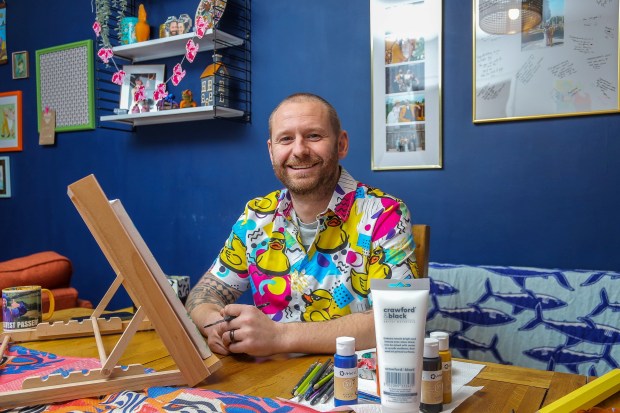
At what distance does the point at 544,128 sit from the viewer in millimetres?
2121

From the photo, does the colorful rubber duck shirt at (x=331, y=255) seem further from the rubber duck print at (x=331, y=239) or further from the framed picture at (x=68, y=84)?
the framed picture at (x=68, y=84)

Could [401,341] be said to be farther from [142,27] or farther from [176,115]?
[142,27]

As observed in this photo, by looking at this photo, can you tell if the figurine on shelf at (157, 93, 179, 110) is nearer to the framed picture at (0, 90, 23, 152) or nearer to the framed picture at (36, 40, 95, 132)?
the framed picture at (36, 40, 95, 132)

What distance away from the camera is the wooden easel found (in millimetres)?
852

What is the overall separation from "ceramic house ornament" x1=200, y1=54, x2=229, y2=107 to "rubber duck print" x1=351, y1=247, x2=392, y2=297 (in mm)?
1504

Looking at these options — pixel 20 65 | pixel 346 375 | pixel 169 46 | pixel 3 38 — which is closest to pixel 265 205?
pixel 346 375

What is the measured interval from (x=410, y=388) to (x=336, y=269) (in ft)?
2.38

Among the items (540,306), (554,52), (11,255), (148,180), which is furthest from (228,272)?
(11,255)

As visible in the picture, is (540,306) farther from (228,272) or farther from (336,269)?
(228,272)

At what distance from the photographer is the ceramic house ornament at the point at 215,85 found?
269 centimetres

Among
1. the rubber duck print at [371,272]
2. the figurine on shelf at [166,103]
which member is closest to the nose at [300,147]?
the rubber duck print at [371,272]

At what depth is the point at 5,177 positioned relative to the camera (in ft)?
12.2

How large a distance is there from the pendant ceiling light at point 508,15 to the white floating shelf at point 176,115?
1243mm

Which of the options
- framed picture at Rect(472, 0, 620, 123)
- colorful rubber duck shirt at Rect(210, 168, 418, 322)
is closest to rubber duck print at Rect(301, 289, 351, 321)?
colorful rubber duck shirt at Rect(210, 168, 418, 322)
